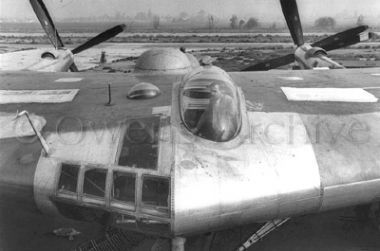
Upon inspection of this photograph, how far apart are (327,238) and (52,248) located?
752cm

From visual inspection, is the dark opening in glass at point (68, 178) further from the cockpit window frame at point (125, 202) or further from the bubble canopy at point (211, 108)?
the bubble canopy at point (211, 108)

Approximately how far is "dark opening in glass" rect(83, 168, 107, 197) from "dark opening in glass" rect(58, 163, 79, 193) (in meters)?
0.26

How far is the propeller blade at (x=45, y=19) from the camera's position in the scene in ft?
65.9

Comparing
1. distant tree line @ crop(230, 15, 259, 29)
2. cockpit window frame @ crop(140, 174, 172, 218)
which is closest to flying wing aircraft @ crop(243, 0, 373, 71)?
cockpit window frame @ crop(140, 174, 172, 218)

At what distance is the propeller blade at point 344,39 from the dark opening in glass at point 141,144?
14.2 m

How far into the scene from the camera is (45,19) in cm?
2041

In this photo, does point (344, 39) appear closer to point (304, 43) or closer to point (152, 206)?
point (304, 43)

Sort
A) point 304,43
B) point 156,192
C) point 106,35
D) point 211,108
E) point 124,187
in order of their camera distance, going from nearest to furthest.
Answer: point 156,192 < point 124,187 < point 211,108 < point 304,43 < point 106,35

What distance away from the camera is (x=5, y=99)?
12.5m

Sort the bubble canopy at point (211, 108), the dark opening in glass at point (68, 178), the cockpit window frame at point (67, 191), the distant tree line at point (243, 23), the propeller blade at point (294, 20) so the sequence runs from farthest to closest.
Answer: the distant tree line at point (243, 23) < the propeller blade at point (294, 20) < the bubble canopy at point (211, 108) < the dark opening in glass at point (68, 178) < the cockpit window frame at point (67, 191)

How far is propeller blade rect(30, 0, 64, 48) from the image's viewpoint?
20078 mm

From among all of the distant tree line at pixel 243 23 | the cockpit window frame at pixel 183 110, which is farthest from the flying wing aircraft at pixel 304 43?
the distant tree line at pixel 243 23

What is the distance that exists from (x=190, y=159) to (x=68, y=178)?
2.69m

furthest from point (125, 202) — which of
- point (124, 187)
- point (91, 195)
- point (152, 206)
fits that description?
point (91, 195)
